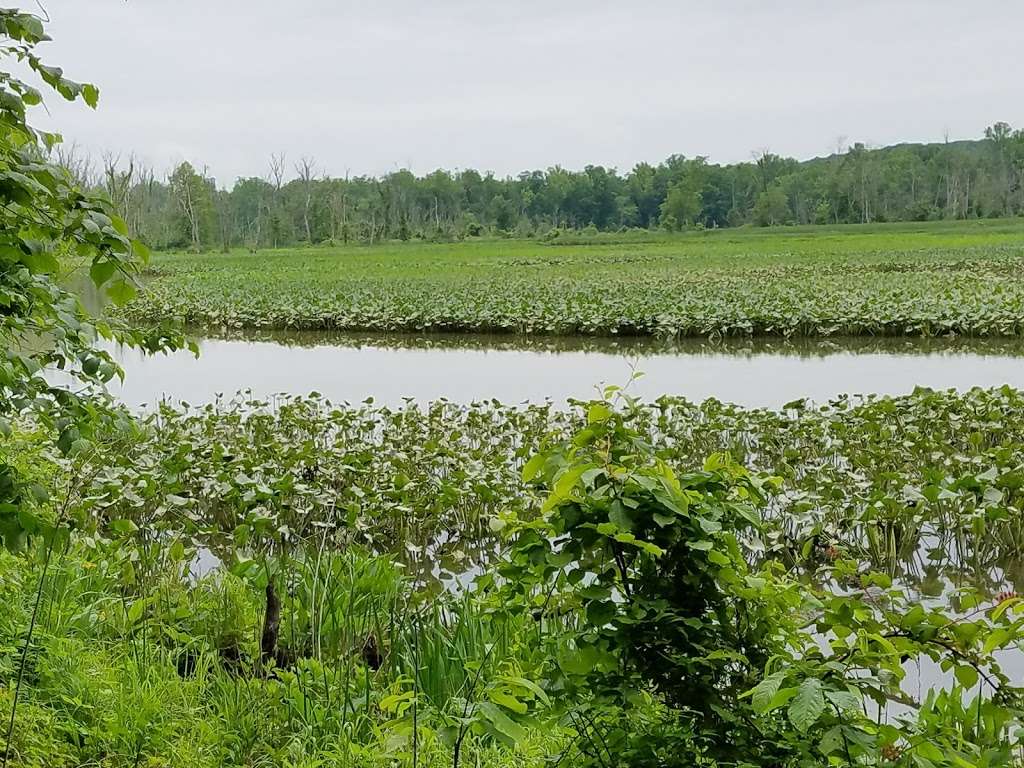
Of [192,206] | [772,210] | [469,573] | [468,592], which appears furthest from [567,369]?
[772,210]

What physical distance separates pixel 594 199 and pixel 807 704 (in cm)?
9622

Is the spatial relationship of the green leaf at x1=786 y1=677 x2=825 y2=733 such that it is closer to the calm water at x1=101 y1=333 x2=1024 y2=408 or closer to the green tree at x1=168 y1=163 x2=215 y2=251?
the calm water at x1=101 y1=333 x2=1024 y2=408

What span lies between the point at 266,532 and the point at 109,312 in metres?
3.33

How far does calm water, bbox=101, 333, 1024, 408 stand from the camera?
11609 mm

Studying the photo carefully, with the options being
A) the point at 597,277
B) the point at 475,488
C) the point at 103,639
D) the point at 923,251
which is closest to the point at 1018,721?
the point at 103,639

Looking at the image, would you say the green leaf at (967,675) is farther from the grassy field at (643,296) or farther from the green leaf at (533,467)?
the grassy field at (643,296)

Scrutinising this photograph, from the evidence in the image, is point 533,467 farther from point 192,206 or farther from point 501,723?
point 192,206

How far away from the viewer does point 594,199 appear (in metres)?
95.2

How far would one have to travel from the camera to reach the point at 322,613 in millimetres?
3873

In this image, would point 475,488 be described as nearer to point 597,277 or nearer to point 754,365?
point 754,365

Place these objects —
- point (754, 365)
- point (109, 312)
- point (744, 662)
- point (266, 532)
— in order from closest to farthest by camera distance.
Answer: point (744, 662), point (109, 312), point (266, 532), point (754, 365)

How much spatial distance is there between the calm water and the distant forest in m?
49.9

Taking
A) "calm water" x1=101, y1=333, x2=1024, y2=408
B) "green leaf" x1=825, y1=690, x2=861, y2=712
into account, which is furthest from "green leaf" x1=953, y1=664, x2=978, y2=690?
"calm water" x1=101, y1=333, x2=1024, y2=408

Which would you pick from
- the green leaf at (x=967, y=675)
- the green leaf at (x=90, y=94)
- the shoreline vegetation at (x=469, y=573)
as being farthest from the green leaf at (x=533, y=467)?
the green leaf at (x=90, y=94)
